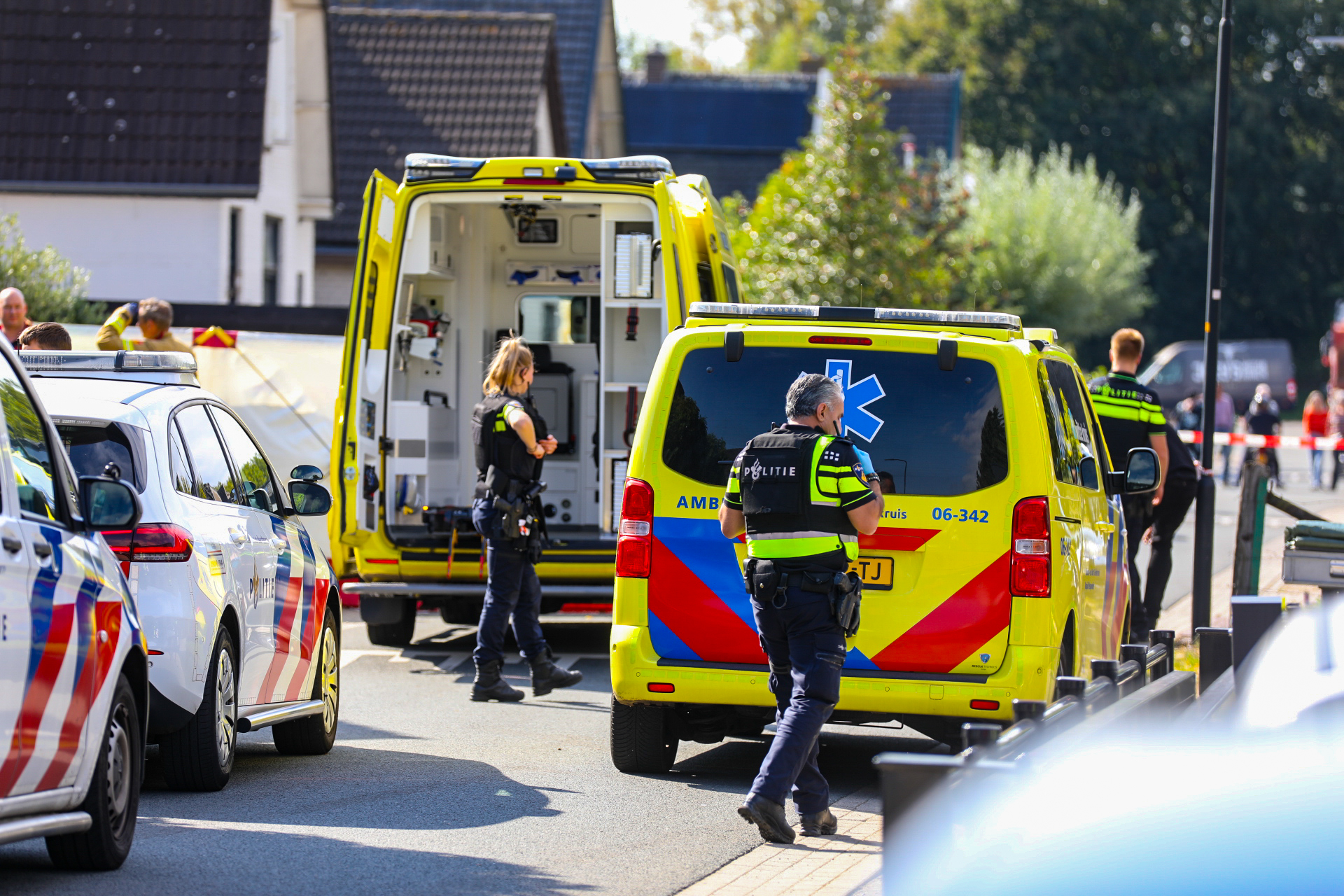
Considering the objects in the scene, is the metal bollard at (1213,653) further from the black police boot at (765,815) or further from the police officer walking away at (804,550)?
the black police boot at (765,815)

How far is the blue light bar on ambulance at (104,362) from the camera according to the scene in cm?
806

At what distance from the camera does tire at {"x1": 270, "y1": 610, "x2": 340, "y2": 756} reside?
8773mm

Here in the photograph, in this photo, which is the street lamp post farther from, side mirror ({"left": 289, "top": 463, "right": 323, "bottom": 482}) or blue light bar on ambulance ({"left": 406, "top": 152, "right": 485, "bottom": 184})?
side mirror ({"left": 289, "top": 463, "right": 323, "bottom": 482})

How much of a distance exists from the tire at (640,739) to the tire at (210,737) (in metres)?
1.61

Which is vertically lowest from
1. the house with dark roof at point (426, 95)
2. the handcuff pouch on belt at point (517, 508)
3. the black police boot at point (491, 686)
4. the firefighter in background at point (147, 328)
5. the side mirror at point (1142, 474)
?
the black police boot at point (491, 686)

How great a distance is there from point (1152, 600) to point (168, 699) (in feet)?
24.4

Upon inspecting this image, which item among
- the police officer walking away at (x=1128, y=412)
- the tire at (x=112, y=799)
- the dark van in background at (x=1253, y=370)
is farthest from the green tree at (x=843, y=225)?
the dark van in background at (x=1253, y=370)

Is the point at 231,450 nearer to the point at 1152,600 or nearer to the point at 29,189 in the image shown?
the point at 1152,600

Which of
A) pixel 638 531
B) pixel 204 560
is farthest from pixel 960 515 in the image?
pixel 204 560

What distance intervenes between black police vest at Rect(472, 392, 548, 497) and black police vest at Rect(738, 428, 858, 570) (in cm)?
386

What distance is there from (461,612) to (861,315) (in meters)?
7.10

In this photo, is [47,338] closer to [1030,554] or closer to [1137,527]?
[1030,554]

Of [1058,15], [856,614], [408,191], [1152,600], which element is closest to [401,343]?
[408,191]

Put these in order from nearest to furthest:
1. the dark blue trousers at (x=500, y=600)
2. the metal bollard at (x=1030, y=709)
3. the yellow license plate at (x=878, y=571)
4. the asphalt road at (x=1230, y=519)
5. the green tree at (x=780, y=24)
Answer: the metal bollard at (x=1030, y=709), the yellow license plate at (x=878, y=571), the dark blue trousers at (x=500, y=600), the asphalt road at (x=1230, y=519), the green tree at (x=780, y=24)
